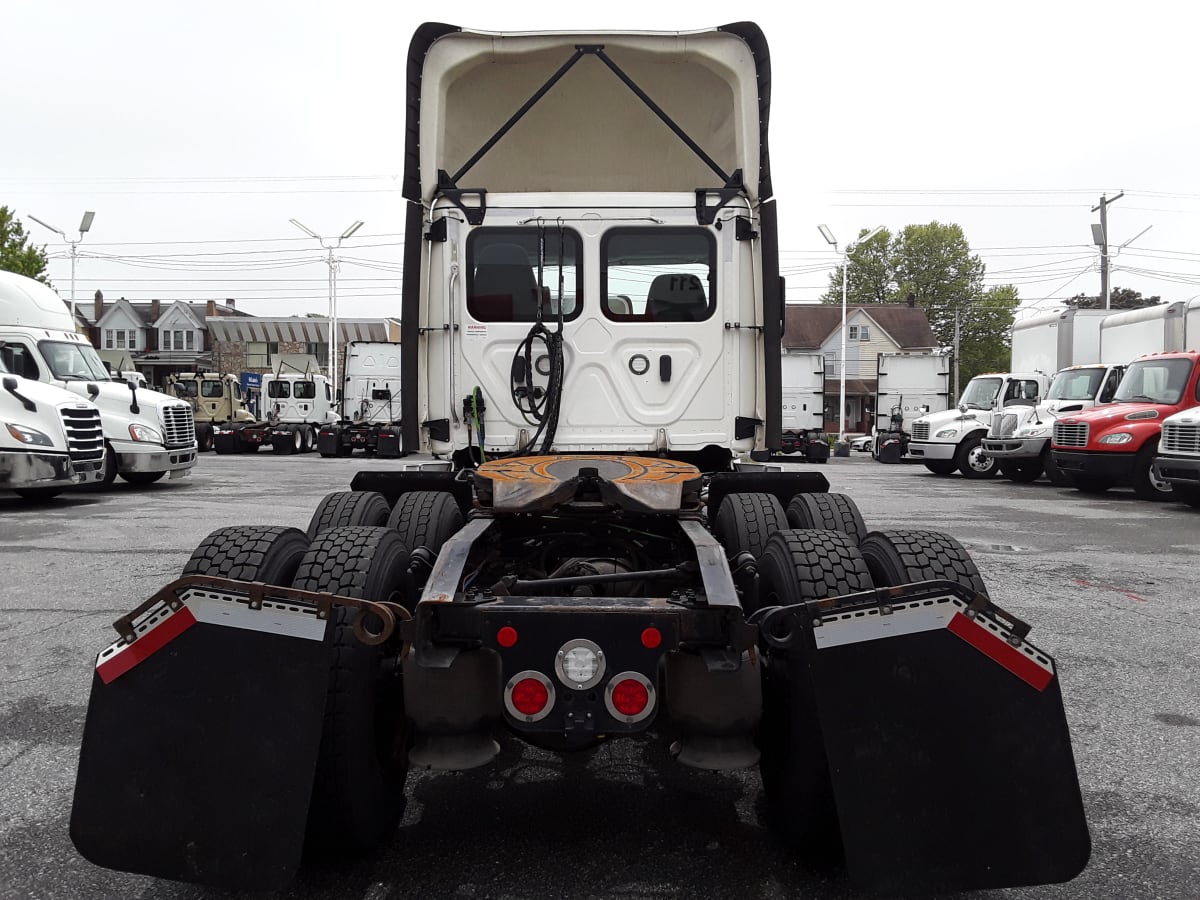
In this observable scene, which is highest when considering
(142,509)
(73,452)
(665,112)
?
(665,112)

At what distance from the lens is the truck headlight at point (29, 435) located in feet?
40.8

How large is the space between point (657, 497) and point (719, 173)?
2.80 meters

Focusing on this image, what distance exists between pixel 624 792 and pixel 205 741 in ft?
5.40

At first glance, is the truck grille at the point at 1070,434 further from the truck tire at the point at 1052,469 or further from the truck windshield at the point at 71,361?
the truck windshield at the point at 71,361

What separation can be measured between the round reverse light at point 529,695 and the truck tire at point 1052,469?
16.5m

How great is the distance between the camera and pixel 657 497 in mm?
3500

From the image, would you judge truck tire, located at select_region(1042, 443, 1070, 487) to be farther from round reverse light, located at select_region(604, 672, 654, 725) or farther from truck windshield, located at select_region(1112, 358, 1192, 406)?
round reverse light, located at select_region(604, 672, 654, 725)

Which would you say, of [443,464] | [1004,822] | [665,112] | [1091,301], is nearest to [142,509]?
[443,464]

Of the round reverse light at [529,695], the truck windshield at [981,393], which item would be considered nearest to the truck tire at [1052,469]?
the truck windshield at [981,393]

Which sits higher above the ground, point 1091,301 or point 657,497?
point 1091,301

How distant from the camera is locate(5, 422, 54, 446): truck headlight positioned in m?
12.4

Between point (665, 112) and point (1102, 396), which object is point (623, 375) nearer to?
point (665, 112)

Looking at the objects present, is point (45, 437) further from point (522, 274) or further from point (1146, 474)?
point (1146, 474)

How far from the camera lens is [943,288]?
250ft
